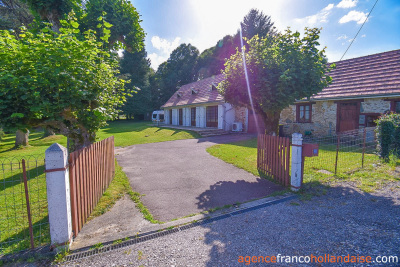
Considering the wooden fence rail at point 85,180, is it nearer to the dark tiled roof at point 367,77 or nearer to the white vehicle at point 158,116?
the dark tiled roof at point 367,77

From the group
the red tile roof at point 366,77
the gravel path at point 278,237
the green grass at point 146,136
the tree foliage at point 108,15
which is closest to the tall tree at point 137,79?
the green grass at point 146,136

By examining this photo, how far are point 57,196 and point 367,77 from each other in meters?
16.0

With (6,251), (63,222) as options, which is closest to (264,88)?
(63,222)

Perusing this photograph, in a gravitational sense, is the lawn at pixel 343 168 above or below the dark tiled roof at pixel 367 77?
below

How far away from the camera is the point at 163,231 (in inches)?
137

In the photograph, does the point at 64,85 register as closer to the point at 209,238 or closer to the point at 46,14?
the point at 209,238

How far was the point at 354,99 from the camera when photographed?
11.9 m

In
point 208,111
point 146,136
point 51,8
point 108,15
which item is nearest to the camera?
point 51,8

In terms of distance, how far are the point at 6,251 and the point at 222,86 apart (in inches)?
264

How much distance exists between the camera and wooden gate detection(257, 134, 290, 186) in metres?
5.45

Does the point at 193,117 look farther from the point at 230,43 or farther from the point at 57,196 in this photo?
the point at 230,43

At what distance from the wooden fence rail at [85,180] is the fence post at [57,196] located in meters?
0.26

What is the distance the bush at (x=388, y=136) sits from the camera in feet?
24.6

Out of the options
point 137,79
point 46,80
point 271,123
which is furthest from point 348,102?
point 137,79
